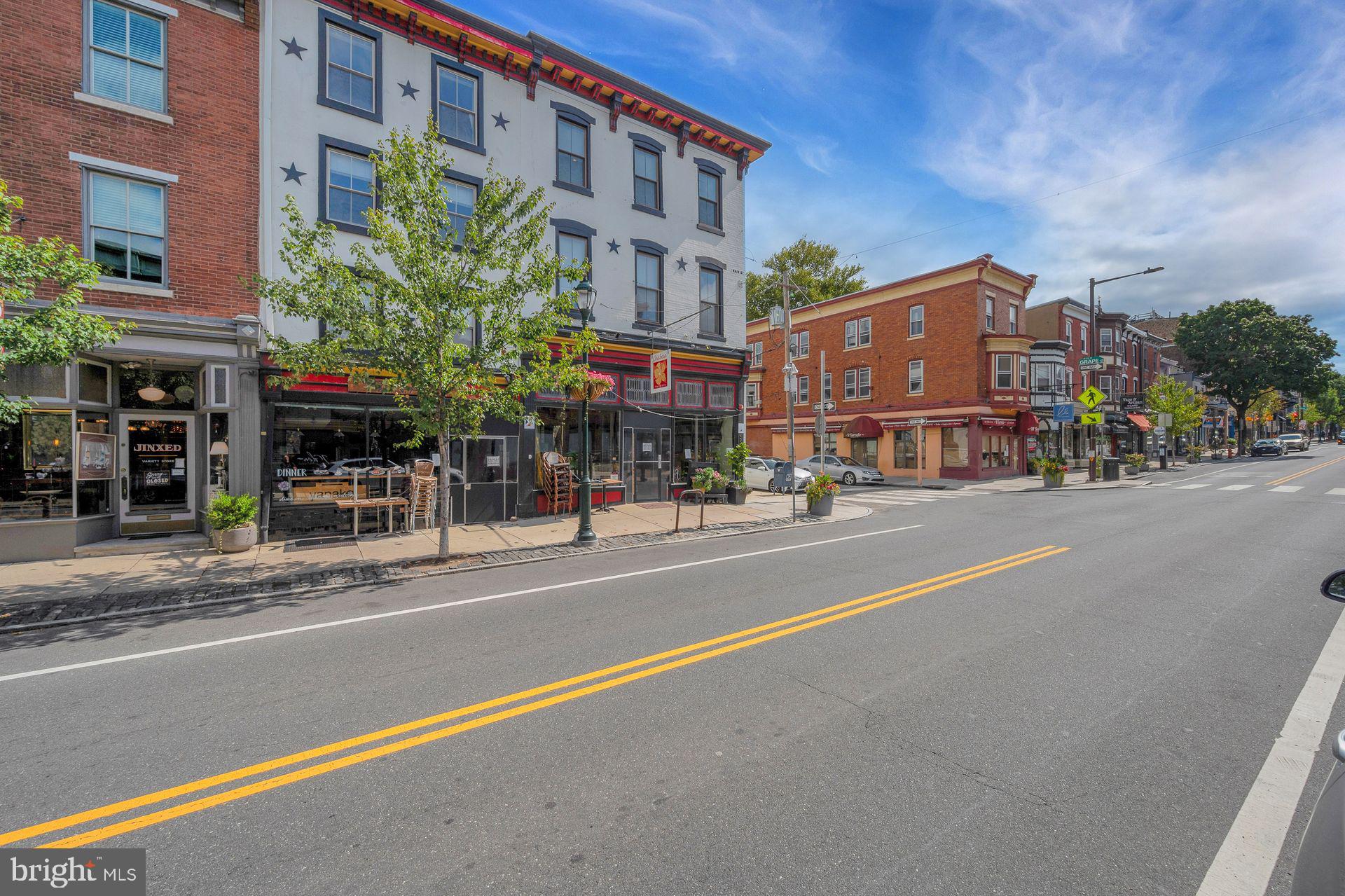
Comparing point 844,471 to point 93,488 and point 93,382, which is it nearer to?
point 93,488

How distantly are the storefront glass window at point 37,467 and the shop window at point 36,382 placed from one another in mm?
378

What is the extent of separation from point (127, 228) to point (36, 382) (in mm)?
3209

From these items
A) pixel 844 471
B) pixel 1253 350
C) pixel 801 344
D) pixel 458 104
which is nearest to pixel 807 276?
pixel 801 344

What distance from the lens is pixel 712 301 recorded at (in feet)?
62.4

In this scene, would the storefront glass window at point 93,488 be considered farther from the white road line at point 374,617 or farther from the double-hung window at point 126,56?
the white road line at point 374,617

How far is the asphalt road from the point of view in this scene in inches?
107

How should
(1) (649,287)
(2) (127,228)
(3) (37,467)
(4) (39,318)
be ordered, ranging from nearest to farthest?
(4) (39,318), (3) (37,467), (2) (127,228), (1) (649,287)

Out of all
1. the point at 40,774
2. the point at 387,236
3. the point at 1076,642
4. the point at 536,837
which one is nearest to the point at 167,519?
the point at 387,236

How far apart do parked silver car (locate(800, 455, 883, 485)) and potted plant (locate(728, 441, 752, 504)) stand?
9.69 metres

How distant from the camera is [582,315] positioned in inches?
449

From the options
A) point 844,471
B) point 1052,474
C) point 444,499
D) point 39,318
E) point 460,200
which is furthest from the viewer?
point 844,471

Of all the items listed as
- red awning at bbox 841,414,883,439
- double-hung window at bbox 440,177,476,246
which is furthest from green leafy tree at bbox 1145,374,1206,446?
double-hung window at bbox 440,177,476,246

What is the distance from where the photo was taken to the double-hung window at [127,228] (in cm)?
1073

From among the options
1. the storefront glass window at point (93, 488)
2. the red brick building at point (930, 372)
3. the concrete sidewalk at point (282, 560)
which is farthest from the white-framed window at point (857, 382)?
the storefront glass window at point (93, 488)
